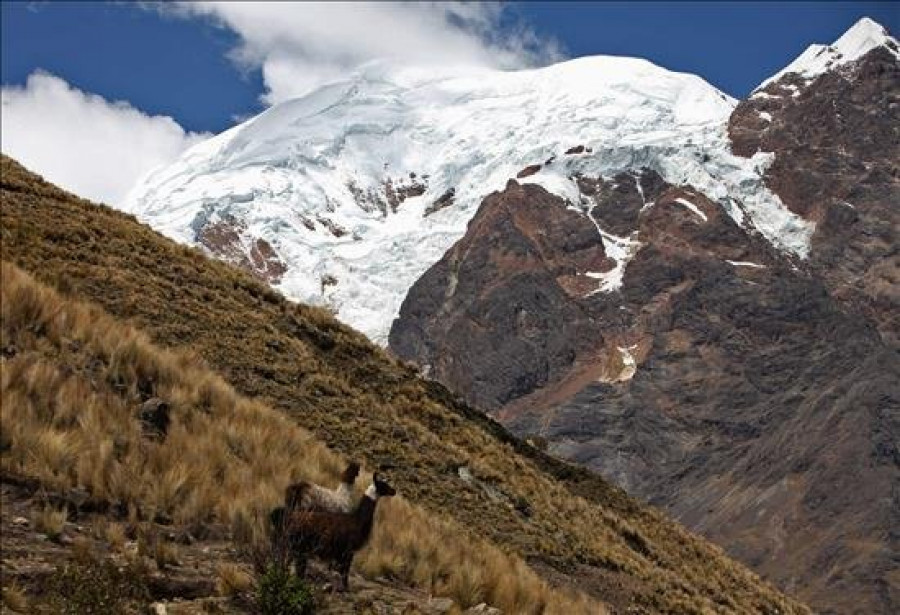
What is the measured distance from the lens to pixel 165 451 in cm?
1315

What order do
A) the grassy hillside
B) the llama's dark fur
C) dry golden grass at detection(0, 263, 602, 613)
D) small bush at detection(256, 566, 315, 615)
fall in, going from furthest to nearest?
the grassy hillside, dry golden grass at detection(0, 263, 602, 613), the llama's dark fur, small bush at detection(256, 566, 315, 615)

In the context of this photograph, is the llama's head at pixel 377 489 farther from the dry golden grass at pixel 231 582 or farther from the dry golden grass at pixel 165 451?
the dry golden grass at pixel 231 582

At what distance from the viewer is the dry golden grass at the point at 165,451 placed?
39.3ft

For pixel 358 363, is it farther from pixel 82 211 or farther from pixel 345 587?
pixel 345 587

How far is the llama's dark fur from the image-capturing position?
1175 cm

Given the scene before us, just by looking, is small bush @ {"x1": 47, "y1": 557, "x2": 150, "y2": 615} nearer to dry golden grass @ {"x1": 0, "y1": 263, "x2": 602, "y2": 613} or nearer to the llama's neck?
dry golden grass @ {"x1": 0, "y1": 263, "x2": 602, "y2": 613}

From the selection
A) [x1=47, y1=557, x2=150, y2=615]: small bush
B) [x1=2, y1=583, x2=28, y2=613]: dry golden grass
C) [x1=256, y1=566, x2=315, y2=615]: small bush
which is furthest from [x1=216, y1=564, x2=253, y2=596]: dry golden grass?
[x1=2, y1=583, x2=28, y2=613]: dry golden grass

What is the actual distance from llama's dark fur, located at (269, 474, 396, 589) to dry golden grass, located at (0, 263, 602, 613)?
634mm

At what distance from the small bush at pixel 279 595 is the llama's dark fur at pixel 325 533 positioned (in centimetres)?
42

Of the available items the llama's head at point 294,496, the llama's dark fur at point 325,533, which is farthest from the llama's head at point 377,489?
the llama's head at point 294,496

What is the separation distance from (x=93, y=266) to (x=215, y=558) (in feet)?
60.0

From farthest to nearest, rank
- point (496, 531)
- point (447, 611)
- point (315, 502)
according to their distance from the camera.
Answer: point (496, 531)
point (447, 611)
point (315, 502)

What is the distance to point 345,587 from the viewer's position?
1227 cm

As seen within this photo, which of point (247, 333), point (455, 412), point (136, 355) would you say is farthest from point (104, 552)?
point (455, 412)
